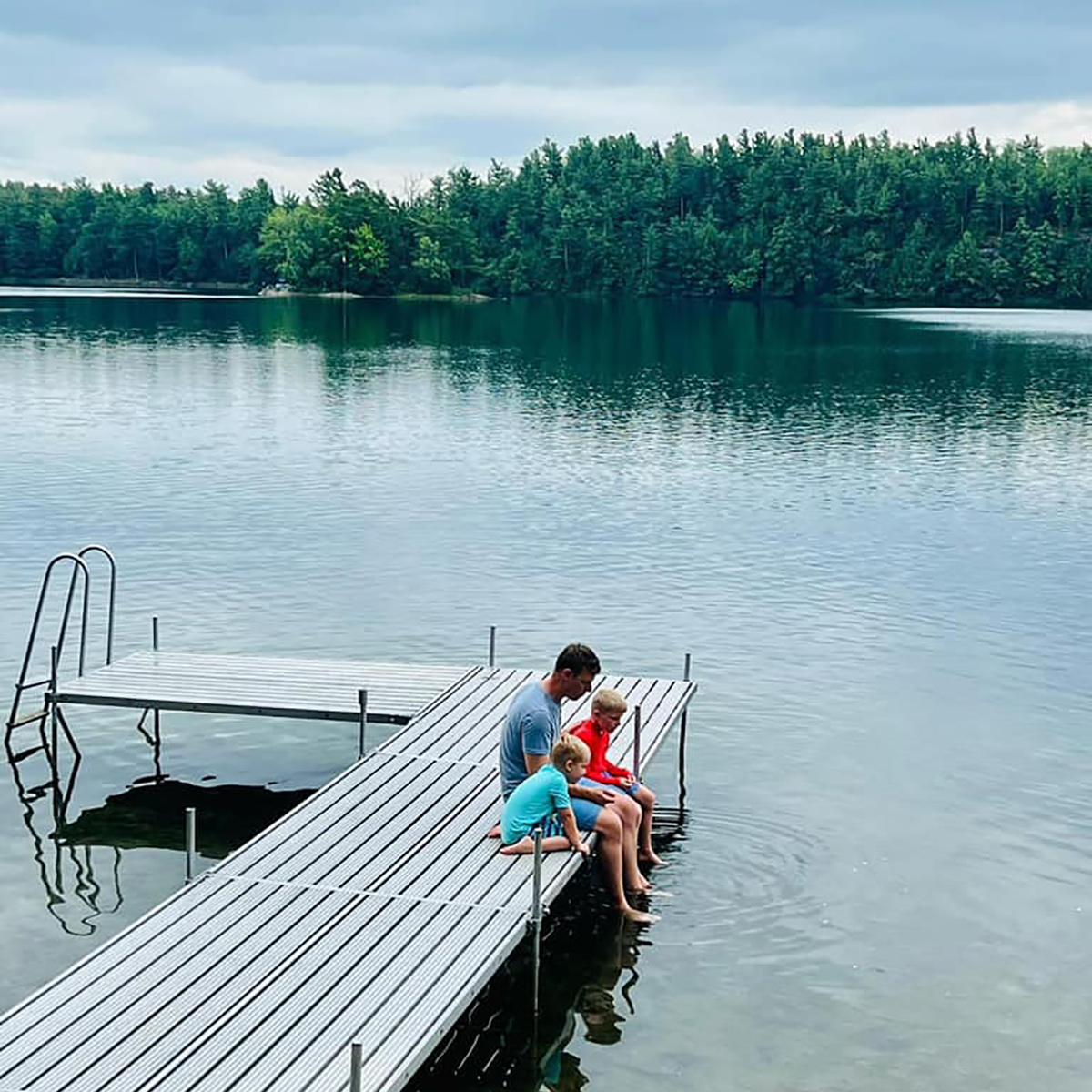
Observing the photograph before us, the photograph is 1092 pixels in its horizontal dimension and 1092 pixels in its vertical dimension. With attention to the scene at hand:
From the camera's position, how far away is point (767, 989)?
1155 cm

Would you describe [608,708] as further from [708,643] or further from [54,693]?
[708,643]

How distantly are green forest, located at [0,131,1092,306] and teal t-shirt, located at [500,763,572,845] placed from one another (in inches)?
5933

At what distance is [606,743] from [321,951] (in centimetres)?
370

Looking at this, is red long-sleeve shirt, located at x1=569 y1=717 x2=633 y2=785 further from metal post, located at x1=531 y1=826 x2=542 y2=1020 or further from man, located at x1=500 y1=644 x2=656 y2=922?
metal post, located at x1=531 y1=826 x2=542 y2=1020

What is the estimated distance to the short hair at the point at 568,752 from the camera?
11484 mm

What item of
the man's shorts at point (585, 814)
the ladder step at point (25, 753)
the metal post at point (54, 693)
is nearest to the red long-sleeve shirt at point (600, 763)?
the man's shorts at point (585, 814)

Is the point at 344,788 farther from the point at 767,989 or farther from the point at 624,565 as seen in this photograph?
the point at 624,565

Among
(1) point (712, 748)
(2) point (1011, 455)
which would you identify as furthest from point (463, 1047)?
(2) point (1011, 455)

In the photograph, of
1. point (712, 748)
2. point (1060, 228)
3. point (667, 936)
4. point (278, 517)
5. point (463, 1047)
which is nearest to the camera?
point (463, 1047)

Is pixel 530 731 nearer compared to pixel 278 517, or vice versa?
pixel 530 731

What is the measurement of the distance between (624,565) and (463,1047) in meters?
17.3

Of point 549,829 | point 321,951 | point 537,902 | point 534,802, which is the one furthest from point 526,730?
point 321,951

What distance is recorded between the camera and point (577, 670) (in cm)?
1138

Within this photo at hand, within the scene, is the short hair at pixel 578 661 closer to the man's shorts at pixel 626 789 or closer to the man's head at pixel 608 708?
the man's head at pixel 608 708
